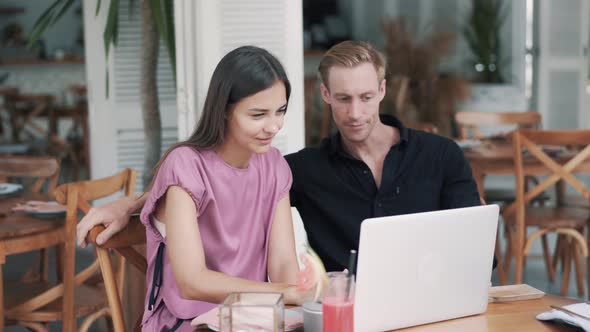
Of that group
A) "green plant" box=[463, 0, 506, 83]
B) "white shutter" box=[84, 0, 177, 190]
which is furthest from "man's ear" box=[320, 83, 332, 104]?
"green plant" box=[463, 0, 506, 83]

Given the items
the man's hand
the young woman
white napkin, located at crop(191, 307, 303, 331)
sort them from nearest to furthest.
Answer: white napkin, located at crop(191, 307, 303, 331) < the young woman < the man's hand

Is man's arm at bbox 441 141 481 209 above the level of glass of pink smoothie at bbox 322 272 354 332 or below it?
above

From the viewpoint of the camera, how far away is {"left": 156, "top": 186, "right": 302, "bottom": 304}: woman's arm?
5.61 ft

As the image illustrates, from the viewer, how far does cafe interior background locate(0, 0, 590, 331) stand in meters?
3.67

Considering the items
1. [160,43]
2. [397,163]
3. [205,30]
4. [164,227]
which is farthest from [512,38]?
[164,227]

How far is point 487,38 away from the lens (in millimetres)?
8211

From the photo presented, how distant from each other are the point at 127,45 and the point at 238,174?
2874mm

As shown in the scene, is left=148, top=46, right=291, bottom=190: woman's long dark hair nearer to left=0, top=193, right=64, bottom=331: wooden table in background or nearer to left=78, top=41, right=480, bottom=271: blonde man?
left=78, top=41, right=480, bottom=271: blonde man

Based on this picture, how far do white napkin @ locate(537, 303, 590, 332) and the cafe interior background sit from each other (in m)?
1.36

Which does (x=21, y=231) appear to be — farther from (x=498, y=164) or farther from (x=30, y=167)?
(x=498, y=164)

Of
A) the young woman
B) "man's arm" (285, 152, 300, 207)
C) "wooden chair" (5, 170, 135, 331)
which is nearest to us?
the young woman

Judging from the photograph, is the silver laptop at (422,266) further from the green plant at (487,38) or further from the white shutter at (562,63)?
the green plant at (487,38)

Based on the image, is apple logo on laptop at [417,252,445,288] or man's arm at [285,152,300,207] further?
man's arm at [285,152,300,207]

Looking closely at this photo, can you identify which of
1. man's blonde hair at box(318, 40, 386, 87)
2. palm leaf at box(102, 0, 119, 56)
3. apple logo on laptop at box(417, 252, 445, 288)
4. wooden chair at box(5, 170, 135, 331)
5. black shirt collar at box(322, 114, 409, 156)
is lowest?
wooden chair at box(5, 170, 135, 331)
